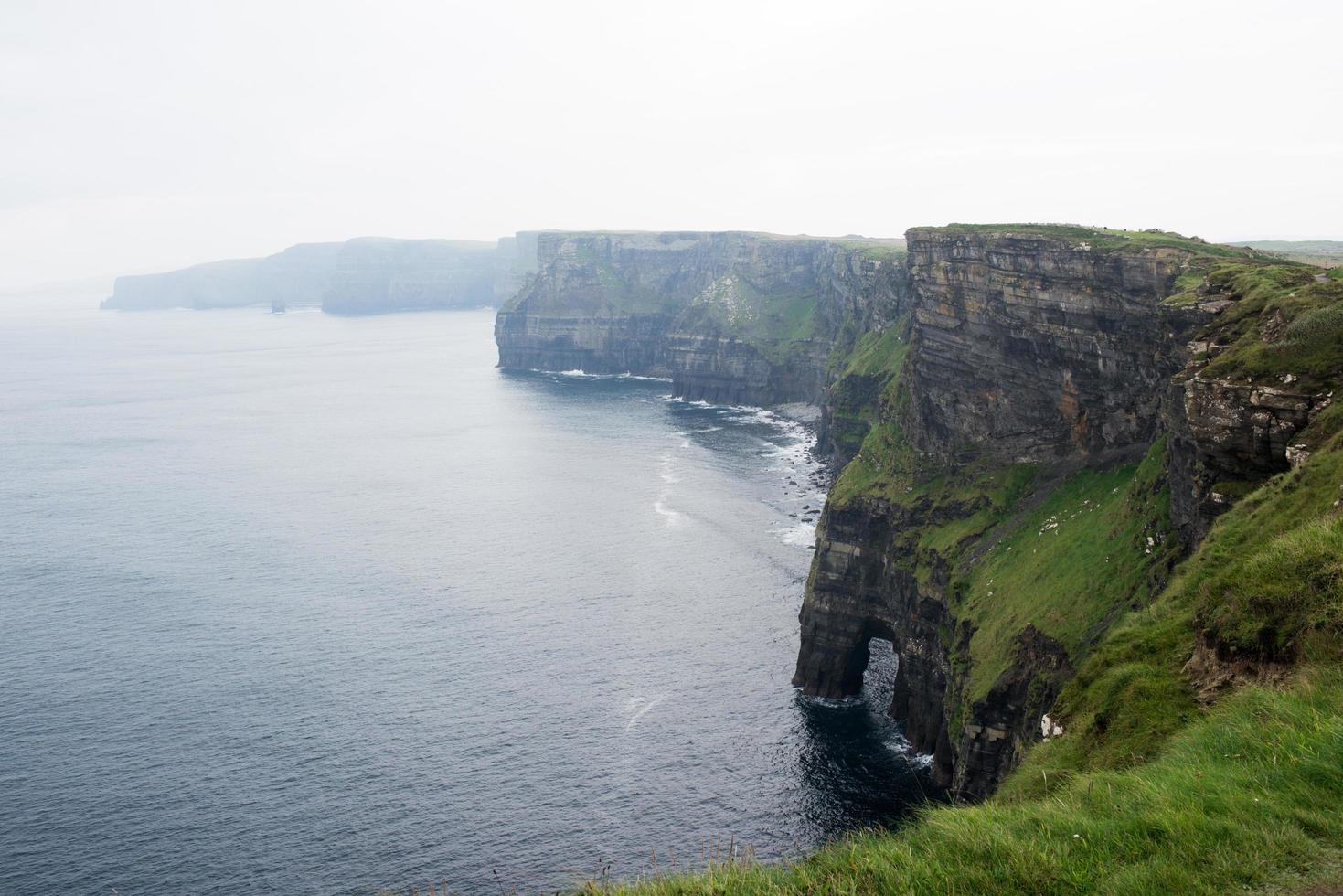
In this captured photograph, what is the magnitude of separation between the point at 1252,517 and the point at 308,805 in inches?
2470

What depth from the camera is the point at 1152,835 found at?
926 inches

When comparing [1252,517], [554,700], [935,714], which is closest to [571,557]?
[554,700]

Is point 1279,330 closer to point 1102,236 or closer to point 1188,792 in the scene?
point 1188,792

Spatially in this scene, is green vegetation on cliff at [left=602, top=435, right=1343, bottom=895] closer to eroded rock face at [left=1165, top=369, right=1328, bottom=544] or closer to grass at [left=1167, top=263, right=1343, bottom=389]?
eroded rock face at [left=1165, top=369, right=1328, bottom=544]

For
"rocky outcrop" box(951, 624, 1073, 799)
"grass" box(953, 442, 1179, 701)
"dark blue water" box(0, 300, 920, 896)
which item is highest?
"grass" box(953, 442, 1179, 701)

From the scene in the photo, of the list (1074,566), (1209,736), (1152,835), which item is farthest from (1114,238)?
(1152,835)

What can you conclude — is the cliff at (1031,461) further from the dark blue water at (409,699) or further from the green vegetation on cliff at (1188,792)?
the green vegetation on cliff at (1188,792)

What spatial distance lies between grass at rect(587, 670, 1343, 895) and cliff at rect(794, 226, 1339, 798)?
23406 millimetres

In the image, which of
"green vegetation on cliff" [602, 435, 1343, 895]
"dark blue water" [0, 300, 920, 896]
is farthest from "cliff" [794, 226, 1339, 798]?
"green vegetation on cliff" [602, 435, 1343, 895]

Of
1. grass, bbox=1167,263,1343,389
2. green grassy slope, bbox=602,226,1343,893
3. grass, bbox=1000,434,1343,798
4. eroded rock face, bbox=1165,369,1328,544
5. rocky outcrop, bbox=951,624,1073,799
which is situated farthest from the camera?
rocky outcrop, bbox=951,624,1073,799

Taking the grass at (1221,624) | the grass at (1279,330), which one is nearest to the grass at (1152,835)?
the grass at (1221,624)

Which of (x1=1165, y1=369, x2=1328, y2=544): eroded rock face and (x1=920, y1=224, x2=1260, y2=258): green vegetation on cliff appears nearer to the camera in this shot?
(x1=1165, y1=369, x2=1328, y2=544): eroded rock face

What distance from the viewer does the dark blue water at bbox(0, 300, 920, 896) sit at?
232 feet

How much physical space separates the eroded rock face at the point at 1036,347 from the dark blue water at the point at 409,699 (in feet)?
87.7
